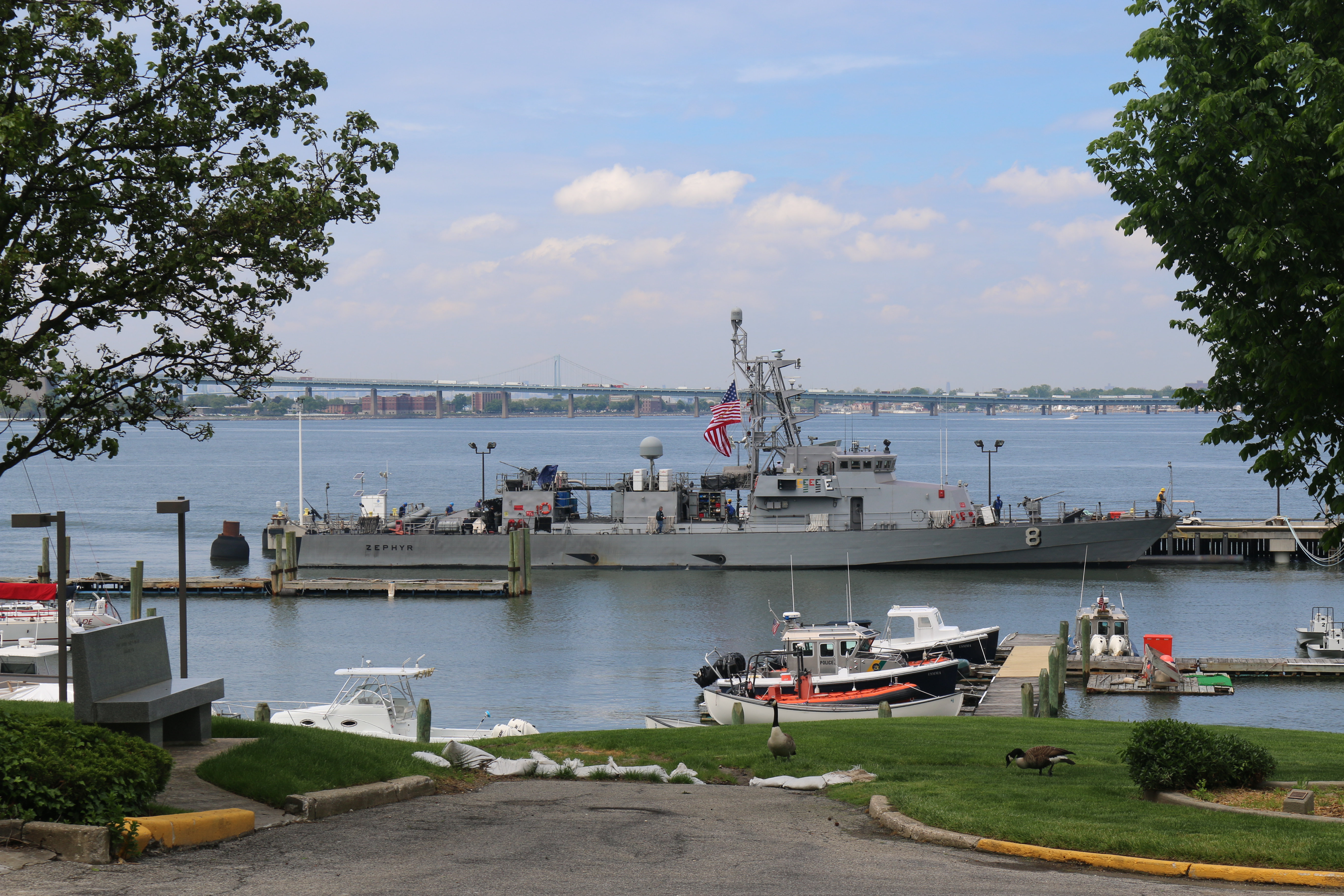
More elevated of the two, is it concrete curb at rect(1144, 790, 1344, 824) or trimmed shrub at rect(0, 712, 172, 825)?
A: trimmed shrub at rect(0, 712, 172, 825)

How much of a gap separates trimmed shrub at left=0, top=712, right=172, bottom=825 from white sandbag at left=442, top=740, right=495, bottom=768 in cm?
378

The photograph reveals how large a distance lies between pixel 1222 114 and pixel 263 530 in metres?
65.8

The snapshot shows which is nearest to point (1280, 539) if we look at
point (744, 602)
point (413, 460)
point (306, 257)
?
point (744, 602)

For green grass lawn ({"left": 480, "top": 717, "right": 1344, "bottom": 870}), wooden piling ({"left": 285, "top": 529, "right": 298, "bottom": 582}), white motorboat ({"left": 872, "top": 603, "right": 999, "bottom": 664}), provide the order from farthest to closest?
wooden piling ({"left": 285, "top": 529, "right": 298, "bottom": 582})
white motorboat ({"left": 872, "top": 603, "right": 999, "bottom": 664})
green grass lawn ({"left": 480, "top": 717, "right": 1344, "bottom": 870})

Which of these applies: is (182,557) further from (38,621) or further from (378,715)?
(38,621)

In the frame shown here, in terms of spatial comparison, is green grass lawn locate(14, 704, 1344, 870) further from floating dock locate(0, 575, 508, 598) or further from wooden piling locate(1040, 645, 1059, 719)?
floating dock locate(0, 575, 508, 598)

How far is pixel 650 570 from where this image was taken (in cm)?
5409

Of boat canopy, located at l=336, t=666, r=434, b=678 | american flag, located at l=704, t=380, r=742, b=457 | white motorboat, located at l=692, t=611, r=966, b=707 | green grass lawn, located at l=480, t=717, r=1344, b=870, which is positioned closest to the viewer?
green grass lawn, located at l=480, t=717, r=1344, b=870

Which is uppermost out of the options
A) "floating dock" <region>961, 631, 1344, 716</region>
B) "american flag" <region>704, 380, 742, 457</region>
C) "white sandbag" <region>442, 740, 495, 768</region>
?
"american flag" <region>704, 380, 742, 457</region>

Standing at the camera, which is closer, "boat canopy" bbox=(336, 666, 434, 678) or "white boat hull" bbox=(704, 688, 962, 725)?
"white boat hull" bbox=(704, 688, 962, 725)

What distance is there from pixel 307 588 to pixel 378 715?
84.1ft

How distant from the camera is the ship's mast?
53969mm

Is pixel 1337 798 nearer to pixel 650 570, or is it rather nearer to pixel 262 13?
pixel 262 13

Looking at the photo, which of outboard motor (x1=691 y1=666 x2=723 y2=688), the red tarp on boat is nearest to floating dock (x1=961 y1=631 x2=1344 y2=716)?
outboard motor (x1=691 y1=666 x2=723 y2=688)
